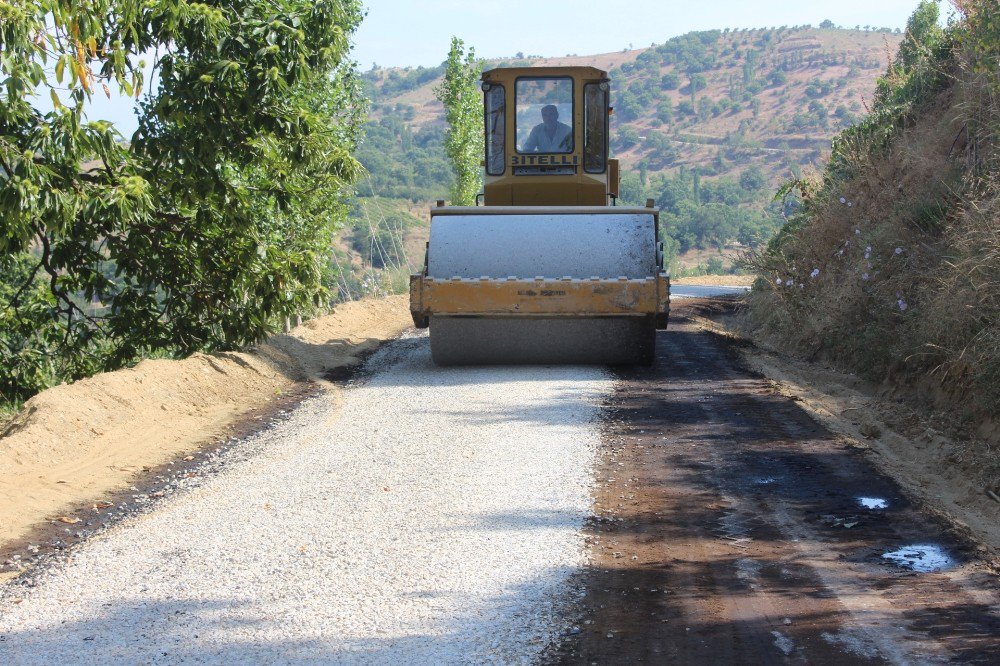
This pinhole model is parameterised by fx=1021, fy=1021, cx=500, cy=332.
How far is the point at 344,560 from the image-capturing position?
5.77 m

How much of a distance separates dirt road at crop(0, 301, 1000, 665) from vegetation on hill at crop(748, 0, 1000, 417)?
6.51ft

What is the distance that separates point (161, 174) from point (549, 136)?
545 centimetres

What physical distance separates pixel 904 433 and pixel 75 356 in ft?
32.2

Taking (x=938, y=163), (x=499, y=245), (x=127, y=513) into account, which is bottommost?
(x=127, y=513)

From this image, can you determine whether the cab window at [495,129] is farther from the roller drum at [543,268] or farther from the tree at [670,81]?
the tree at [670,81]

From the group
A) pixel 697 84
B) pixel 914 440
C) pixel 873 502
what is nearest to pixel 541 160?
pixel 914 440

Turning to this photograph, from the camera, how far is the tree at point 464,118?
3719 cm

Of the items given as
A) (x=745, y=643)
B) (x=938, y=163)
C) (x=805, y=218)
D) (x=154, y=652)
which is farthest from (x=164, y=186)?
(x=805, y=218)

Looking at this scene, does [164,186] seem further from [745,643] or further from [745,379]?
[745,643]

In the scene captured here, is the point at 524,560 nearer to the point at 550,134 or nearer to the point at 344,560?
the point at 344,560

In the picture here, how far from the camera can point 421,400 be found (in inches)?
417

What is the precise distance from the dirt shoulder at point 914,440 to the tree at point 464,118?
2578 centimetres

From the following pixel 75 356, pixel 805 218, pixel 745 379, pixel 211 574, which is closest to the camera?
pixel 211 574

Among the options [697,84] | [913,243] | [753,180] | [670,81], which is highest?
[670,81]
